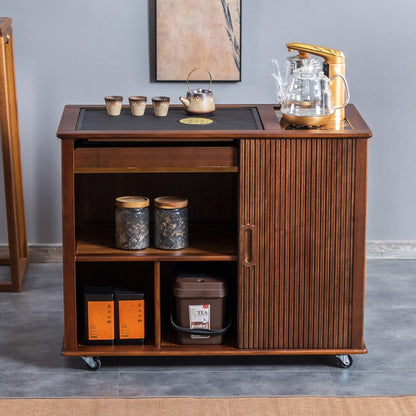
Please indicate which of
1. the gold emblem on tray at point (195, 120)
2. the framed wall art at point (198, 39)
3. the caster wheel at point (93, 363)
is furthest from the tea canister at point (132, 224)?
the framed wall art at point (198, 39)

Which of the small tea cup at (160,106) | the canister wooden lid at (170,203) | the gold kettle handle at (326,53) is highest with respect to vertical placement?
the gold kettle handle at (326,53)

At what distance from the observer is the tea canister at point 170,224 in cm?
335

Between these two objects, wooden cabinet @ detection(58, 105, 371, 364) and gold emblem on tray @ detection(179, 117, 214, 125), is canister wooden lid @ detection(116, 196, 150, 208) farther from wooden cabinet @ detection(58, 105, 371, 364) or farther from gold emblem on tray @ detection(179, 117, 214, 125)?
gold emblem on tray @ detection(179, 117, 214, 125)

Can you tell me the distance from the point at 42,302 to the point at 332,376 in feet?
5.04

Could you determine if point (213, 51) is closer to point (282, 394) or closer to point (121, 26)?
point (121, 26)

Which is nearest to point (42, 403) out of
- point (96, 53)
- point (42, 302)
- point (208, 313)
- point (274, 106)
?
point (208, 313)

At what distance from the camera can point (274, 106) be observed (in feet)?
12.1

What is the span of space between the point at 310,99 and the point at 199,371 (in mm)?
1175

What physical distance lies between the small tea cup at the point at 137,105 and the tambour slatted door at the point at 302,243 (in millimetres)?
530

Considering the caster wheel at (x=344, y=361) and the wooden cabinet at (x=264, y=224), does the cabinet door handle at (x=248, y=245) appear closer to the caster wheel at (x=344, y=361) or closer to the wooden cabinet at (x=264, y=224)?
the wooden cabinet at (x=264, y=224)

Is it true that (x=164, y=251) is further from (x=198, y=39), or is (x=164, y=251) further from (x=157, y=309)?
(x=198, y=39)

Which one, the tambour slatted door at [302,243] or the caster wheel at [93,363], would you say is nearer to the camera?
the tambour slatted door at [302,243]

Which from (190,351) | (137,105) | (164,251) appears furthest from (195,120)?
(190,351)

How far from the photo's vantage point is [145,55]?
442cm
